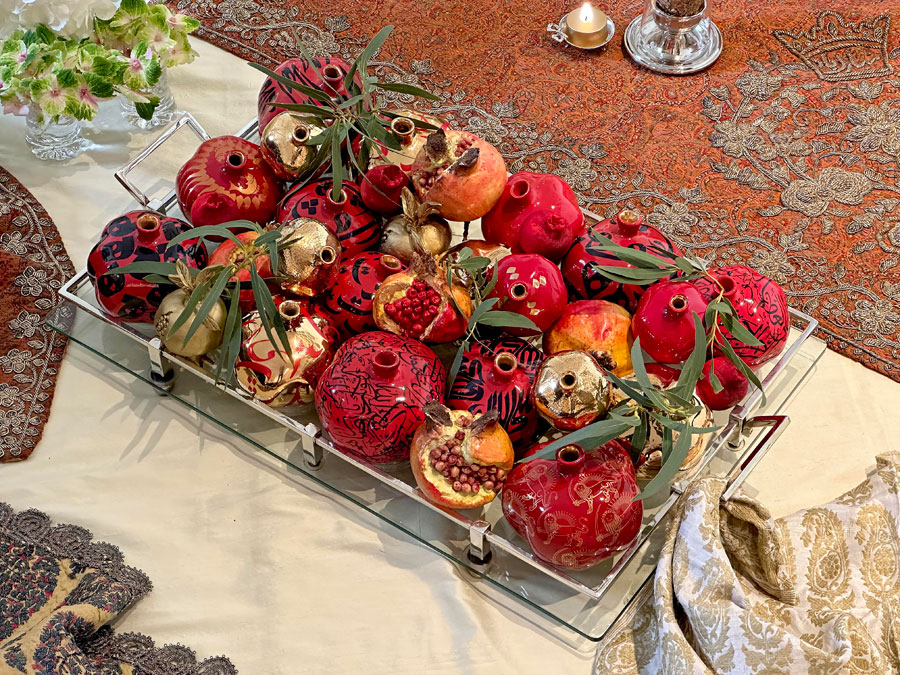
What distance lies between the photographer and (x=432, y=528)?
115 centimetres

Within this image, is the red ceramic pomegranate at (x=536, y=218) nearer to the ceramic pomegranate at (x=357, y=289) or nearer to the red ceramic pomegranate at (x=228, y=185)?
the ceramic pomegranate at (x=357, y=289)

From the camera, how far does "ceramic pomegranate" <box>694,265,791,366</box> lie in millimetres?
1101

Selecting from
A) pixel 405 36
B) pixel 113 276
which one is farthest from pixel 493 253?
pixel 405 36

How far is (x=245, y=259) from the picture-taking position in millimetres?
1112

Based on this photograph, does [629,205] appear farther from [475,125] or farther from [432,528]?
[432,528]

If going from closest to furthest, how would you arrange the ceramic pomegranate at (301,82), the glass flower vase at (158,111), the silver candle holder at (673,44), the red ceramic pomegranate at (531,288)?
the red ceramic pomegranate at (531,288), the ceramic pomegranate at (301,82), the glass flower vase at (158,111), the silver candle holder at (673,44)

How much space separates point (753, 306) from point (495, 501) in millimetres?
330

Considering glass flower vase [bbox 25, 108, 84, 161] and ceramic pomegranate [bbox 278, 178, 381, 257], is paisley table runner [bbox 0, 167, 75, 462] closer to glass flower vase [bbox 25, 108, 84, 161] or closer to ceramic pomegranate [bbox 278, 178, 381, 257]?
glass flower vase [bbox 25, 108, 84, 161]

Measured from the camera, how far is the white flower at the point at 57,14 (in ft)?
4.58

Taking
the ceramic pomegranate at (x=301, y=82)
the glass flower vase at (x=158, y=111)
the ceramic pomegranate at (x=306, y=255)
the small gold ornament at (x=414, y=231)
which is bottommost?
the glass flower vase at (x=158, y=111)

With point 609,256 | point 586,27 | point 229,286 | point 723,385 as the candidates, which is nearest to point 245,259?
point 229,286

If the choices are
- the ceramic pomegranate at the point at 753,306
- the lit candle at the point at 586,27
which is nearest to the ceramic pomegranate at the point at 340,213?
the ceramic pomegranate at the point at 753,306

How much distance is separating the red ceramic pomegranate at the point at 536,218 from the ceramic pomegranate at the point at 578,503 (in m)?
0.24

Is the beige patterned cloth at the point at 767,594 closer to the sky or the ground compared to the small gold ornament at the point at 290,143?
closer to the ground
